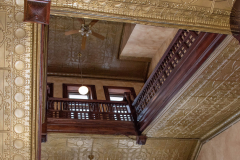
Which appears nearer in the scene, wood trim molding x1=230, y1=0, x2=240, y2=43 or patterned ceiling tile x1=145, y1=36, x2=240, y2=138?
wood trim molding x1=230, y1=0, x2=240, y2=43

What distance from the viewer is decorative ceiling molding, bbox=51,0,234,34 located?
3443 millimetres

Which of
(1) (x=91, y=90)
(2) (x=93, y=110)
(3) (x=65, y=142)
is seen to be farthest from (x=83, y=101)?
(1) (x=91, y=90)

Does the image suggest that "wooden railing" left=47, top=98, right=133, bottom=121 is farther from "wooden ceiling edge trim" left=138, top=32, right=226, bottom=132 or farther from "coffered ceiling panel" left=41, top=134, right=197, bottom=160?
"wooden ceiling edge trim" left=138, top=32, right=226, bottom=132

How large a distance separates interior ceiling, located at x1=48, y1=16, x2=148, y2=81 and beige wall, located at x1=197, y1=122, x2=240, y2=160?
13.0 ft

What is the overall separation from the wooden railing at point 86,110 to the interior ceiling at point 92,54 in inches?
103

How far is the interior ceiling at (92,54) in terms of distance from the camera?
9586 mm

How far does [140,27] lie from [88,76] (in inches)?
122

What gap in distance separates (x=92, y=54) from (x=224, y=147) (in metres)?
5.49

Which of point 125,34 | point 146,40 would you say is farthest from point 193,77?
point 125,34

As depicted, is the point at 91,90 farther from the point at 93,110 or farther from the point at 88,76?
the point at 93,110

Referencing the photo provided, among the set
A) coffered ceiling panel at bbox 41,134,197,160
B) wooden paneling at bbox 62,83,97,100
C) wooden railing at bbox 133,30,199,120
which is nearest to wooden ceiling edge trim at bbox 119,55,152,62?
wooden paneling at bbox 62,83,97,100

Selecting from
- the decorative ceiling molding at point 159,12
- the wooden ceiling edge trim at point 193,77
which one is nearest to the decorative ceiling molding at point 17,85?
the decorative ceiling molding at point 159,12

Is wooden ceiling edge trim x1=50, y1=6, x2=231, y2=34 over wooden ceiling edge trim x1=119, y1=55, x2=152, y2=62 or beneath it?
beneath

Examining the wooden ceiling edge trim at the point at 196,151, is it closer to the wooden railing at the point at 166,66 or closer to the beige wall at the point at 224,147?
the beige wall at the point at 224,147
